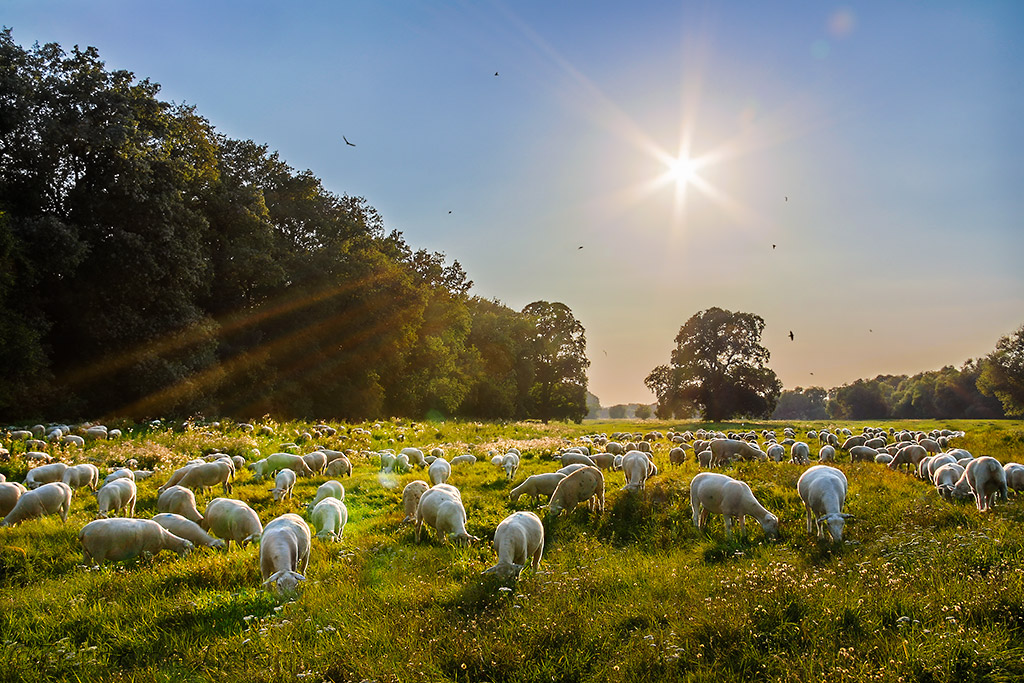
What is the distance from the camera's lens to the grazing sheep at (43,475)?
12773mm

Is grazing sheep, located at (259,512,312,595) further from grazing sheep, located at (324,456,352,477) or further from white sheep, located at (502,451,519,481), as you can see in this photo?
grazing sheep, located at (324,456,352,477)

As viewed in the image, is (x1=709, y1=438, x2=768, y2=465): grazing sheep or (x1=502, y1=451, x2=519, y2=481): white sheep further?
(x1=709, y1=438, x2=768, y2=465): grazing sheep

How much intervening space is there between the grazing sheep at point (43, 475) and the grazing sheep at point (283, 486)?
4.39 metres

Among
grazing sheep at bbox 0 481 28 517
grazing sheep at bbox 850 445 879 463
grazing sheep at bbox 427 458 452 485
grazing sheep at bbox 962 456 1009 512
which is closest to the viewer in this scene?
grazing sheep at bbox 962 456 1009 512

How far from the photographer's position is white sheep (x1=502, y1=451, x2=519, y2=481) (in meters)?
16.7

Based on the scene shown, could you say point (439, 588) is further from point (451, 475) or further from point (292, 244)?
point (292, 244)

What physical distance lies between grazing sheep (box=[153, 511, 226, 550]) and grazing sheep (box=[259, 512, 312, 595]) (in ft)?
6.48

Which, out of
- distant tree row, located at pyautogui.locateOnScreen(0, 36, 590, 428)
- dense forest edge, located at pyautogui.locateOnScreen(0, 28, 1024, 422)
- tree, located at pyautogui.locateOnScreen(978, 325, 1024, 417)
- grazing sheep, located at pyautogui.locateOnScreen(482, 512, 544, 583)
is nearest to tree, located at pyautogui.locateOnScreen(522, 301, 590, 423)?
dense forest edge, located at pyautogui.locateOnScreen(0, 28, 1024, 422)

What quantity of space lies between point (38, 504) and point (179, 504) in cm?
245

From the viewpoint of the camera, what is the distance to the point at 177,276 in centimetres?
3123

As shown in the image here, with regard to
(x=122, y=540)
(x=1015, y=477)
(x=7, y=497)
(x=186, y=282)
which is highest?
(x=186, y=282)

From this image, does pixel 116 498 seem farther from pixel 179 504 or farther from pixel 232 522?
pixel 232 522

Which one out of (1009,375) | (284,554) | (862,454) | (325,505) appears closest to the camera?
(284,554)

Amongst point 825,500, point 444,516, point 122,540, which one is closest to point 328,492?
point 444,516
